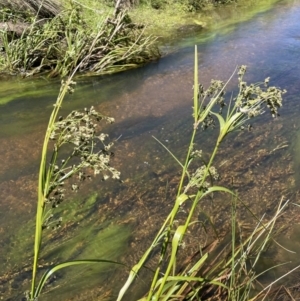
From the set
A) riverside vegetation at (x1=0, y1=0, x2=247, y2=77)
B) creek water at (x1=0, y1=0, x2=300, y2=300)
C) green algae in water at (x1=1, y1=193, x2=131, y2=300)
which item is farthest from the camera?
riverside vegetation at (x1=0, y1=0, x2=247, y2=77)

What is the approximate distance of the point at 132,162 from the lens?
3438mm

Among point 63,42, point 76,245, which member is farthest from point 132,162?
point 63,42

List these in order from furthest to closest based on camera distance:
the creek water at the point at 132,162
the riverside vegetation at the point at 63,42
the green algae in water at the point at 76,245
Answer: the riverside vegetation at the point at 63,42 → the creek water at the point at 132,162 → the green algae in water at the point at 76,245

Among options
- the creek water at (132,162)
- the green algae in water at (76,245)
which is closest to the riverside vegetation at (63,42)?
the creek water at (132,162)

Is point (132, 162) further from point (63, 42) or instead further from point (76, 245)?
point (63, 42)

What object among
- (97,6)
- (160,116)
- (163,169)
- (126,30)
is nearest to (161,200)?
(163,169)

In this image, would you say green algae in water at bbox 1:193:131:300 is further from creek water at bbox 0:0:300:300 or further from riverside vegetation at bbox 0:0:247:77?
riverside vegetation at bbox 0:0:247:77

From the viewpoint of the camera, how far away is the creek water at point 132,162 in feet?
8.18

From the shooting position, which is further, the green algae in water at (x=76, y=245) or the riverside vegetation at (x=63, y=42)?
the riverside vegetation at (x=63, y=42)

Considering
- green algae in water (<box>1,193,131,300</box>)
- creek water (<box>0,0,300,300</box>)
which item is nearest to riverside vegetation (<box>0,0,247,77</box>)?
creek water (<box>0,0,300,300</box>)

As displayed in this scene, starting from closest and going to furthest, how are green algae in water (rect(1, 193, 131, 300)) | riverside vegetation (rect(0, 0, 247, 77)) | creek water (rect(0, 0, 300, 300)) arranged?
green algae in water (rect(1, 193, 131, 300)), creek water (rect(0, 0, 300, 300)), riverside vegetation (rect(0, 0, 247, 77))

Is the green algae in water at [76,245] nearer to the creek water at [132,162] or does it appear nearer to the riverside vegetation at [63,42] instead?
the creek water at [132,162]

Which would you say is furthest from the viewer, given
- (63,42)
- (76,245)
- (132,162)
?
(63,42)

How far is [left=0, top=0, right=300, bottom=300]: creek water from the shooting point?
98.2 inches
